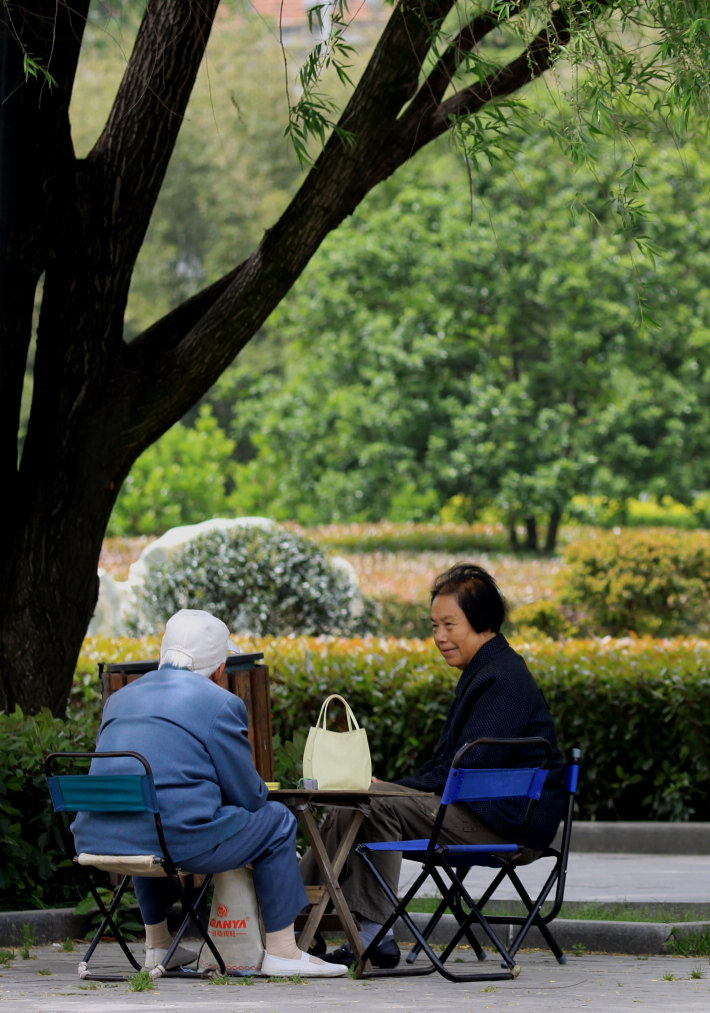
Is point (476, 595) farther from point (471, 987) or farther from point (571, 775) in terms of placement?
point (471, 987)

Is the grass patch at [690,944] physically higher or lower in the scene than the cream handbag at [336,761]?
lower

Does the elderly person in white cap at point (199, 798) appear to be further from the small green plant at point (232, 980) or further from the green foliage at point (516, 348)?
the green foliage at point (516, 348)

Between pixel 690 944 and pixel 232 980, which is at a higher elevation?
pixel 232 980

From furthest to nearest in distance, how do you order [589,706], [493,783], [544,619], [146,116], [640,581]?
[544,619] < [640,581] < [589,706] < [146,116] < [493,783]

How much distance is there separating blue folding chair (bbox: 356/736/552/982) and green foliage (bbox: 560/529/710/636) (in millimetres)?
9871

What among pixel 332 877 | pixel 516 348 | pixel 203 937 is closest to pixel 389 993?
pixel 332 877

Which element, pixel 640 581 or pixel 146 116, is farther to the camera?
pixel 640 581

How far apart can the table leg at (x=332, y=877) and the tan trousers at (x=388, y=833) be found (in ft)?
0.31

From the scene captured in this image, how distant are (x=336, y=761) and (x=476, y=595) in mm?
920

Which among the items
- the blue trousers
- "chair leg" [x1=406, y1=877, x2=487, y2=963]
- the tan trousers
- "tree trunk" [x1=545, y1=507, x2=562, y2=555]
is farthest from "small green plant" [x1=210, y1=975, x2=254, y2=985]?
"tree trunk" [x1=545, y1=507, x2=562, y2=555]

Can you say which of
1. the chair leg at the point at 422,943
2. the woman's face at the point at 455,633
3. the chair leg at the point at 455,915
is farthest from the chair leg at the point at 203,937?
the woman's face at the point at 455,633

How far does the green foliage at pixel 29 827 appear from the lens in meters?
6.17

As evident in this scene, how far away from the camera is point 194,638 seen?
17.3ft

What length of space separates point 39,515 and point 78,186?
155cm
